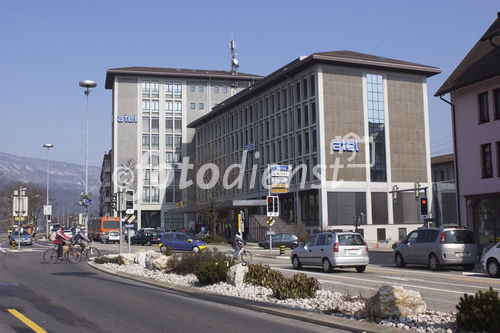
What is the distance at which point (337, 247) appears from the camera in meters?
21.2

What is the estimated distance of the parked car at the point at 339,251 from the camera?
21.2 meters

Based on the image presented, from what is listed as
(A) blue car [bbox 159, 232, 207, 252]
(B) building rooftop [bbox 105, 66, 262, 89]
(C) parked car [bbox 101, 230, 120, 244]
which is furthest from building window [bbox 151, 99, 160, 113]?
(A) blue car [bbox 159, 232, 207, 252]

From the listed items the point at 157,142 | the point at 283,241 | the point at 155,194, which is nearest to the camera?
the point at 283,241

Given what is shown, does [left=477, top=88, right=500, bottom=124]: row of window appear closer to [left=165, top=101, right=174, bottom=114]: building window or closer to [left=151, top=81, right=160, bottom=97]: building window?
[left=165, top=101, right=174, bottom=114]: building window

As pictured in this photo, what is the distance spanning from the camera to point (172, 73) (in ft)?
339

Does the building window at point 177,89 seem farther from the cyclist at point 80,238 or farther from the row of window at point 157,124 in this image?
the cyclist at point 80,238

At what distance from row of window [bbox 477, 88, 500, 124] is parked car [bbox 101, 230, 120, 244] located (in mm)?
41141

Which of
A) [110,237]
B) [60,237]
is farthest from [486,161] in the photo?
[110,237]

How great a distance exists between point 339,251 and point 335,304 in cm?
1007

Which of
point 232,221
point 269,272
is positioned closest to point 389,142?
point 232,221

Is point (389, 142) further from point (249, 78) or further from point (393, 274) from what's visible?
point (249, 78)

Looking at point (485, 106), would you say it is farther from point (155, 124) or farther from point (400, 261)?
point (155, 124)

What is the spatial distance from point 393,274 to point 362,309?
10991 millimetres

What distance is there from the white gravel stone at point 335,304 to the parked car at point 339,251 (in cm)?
587
